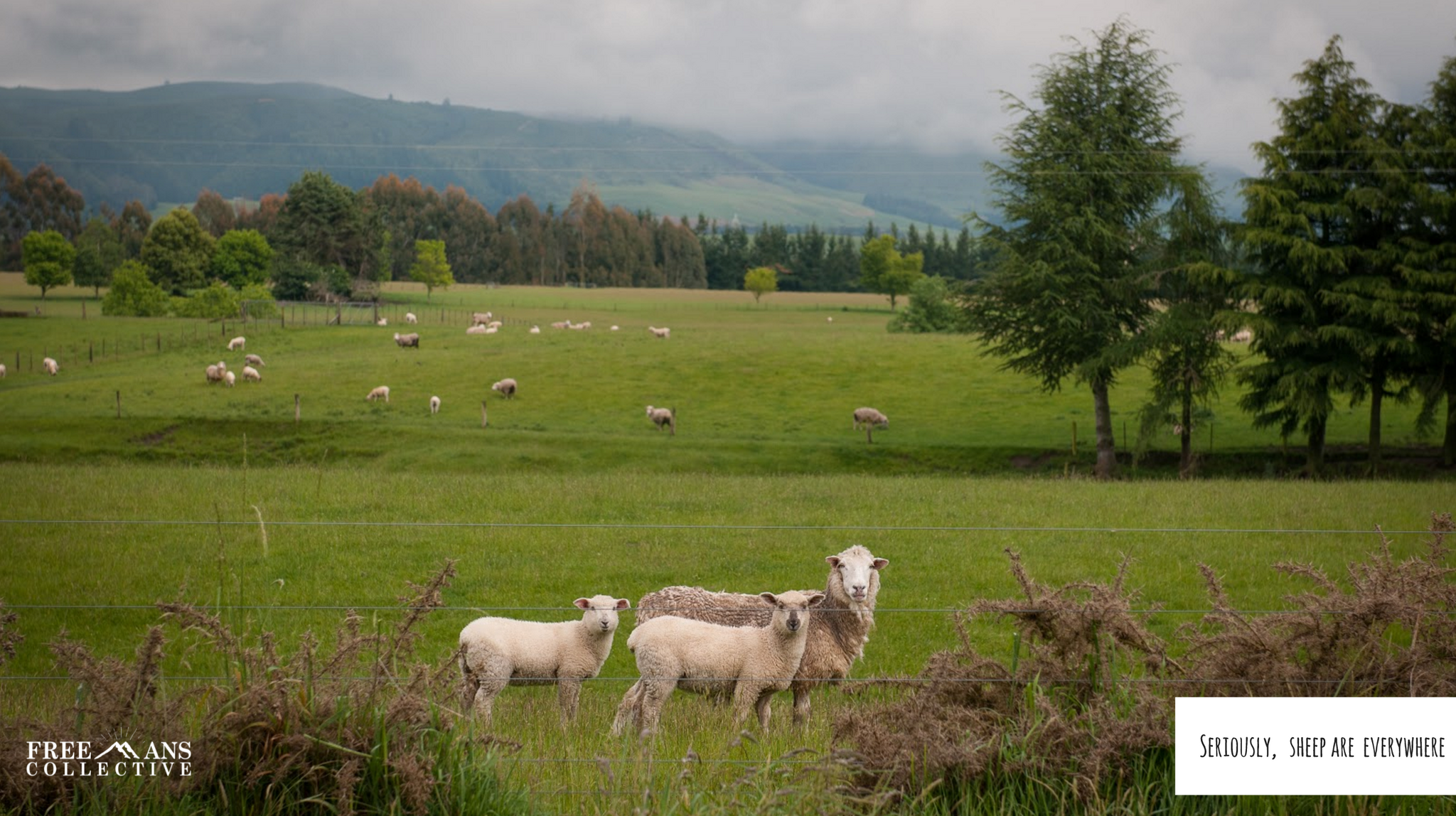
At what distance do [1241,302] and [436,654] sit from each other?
38.6 meters

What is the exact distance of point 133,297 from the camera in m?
81.5

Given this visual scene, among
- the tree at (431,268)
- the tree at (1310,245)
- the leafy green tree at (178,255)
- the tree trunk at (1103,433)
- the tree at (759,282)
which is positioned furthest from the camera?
the tree at (759,282)

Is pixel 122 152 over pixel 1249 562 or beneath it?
over

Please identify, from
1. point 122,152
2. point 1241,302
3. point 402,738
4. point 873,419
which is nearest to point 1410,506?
point 1241,302

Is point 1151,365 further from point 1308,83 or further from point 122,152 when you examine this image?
point 122,152

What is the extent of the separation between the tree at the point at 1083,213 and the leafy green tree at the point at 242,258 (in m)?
62.2

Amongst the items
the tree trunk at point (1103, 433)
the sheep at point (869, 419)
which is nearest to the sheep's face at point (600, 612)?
the tree trunk at point (1103, 433)

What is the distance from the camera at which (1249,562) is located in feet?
63.4

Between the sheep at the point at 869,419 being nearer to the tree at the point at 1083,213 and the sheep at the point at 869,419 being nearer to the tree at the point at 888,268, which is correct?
the tree at the point at 1083,213

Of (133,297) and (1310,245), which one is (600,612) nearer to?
(1310,245)

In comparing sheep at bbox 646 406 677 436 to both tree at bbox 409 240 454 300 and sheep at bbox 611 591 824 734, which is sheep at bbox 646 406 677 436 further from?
tree at bbox 409 240 454 300

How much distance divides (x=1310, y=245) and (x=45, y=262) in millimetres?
86218
